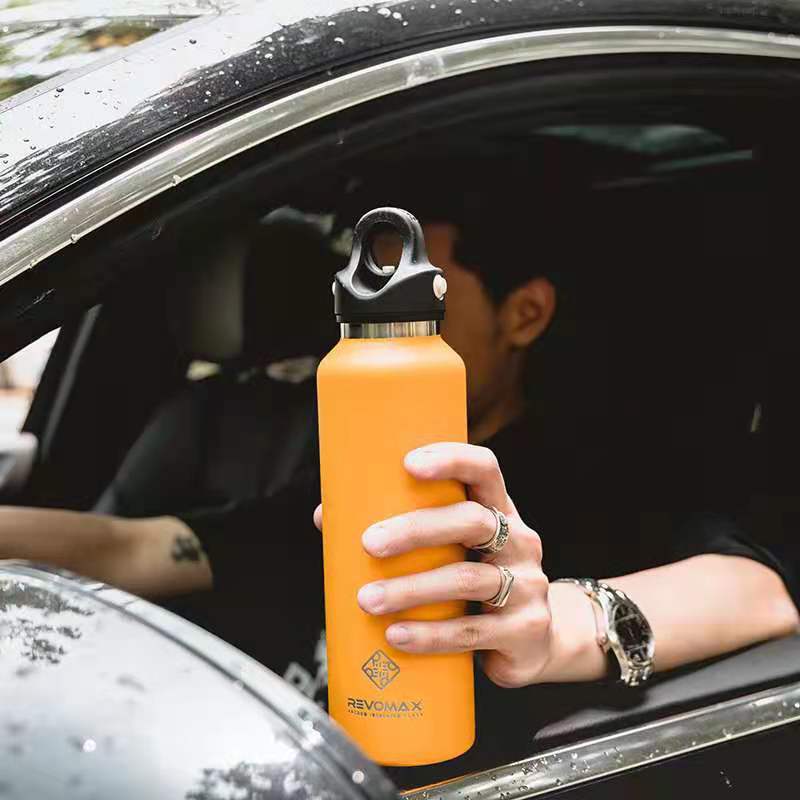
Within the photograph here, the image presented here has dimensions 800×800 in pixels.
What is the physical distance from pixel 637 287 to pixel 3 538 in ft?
3.98

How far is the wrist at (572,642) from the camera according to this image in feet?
3.94

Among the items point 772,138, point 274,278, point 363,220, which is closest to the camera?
point 363,220

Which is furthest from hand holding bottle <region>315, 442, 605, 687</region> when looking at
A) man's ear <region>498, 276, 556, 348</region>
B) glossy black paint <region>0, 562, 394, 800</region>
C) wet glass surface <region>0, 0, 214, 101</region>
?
man's ear <region>498, 276, 556, 348</region>

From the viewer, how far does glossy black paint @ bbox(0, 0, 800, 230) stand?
1.02 metres

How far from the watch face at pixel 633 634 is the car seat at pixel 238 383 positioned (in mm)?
1087

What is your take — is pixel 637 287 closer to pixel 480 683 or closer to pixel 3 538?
pixel 480 683

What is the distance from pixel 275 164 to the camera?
1.10 meters

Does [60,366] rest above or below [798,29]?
above

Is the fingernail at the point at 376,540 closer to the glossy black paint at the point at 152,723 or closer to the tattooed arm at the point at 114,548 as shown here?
the glossy black paint at the point at 152,723

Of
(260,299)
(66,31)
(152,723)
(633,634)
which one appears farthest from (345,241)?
(152,723)

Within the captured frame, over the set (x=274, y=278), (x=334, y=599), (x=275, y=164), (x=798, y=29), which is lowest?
(x=334, y=599)

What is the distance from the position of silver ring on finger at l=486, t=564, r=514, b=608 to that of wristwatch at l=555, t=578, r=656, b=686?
26 cm

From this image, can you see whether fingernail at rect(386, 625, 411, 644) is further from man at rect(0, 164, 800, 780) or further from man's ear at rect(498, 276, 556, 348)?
man's ear at rect(498, 276, 556, 348)

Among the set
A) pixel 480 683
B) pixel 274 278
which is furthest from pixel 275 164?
pixel 274 278
